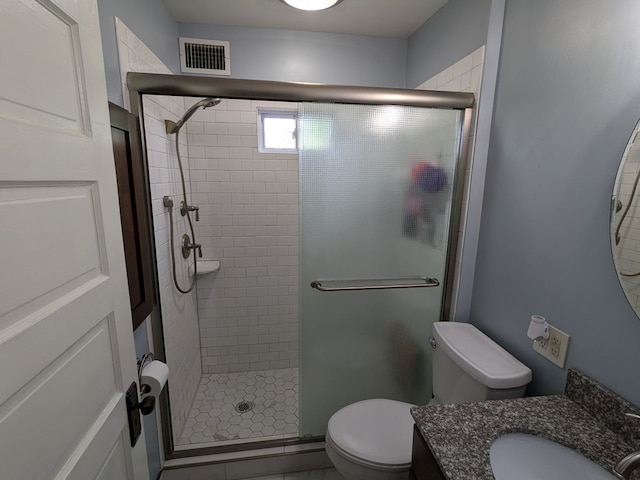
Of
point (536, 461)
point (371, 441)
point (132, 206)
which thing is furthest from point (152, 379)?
point (536, 461)

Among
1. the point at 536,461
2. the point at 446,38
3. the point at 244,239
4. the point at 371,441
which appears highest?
the point at 446,38

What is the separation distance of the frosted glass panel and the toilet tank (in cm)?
29

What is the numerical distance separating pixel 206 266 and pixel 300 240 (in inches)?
40.6

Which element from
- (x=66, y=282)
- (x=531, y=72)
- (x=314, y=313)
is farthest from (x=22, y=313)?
(x=531, y=72)

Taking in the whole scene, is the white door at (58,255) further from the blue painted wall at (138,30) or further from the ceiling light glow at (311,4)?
the ceiling light glow at (311,4)

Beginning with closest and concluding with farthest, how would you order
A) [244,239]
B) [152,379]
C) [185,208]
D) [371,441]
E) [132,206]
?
[152,379] < [132,206] < [371,441] < [185,208] < [244,239]

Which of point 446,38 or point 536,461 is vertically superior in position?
point 446,38

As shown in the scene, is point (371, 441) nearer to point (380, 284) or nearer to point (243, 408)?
point (380, 284)

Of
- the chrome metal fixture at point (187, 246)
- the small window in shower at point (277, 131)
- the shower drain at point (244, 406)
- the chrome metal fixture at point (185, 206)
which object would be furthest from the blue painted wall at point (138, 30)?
the shower drain at point (244, 406)

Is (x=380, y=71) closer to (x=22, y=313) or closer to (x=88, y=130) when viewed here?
(x=88, y=130)

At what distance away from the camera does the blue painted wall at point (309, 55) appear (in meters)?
1.97

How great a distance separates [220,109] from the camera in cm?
208

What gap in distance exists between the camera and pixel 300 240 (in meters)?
1.45

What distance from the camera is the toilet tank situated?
1081 mm
